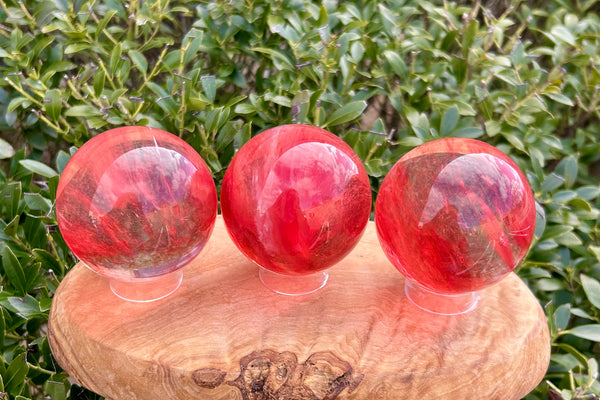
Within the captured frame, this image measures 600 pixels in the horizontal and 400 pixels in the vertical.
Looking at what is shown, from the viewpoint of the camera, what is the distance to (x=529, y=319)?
105 centimetres

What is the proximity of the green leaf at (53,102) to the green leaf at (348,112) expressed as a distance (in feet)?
2.07

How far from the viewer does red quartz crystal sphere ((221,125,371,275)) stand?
916 mm

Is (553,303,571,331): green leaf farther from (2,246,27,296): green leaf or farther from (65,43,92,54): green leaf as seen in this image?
(65,43,92,54): green leaf

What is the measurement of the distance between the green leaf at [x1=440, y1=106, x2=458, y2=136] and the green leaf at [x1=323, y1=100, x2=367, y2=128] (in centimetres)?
21

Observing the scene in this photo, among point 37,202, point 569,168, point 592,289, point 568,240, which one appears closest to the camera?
point 37,202

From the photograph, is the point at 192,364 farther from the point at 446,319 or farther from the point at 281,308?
the point at 446,319

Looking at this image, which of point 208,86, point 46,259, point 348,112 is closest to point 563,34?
point 348,112

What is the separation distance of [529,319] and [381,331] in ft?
0.91

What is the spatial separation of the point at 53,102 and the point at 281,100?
1.72 ft

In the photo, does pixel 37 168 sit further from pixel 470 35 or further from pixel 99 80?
pixel 470 35

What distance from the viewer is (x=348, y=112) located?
1.38 m

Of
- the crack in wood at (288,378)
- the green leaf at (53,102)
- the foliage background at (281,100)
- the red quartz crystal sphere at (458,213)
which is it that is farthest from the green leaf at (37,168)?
the red quartz crystal sphere at (458,213)

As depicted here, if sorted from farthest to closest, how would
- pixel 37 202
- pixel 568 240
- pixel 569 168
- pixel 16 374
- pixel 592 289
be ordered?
pixel 569 168 < pixel 568 240 < pixel 592 289 < pixel 37 202 < pixel 16 374

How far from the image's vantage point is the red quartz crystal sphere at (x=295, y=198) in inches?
36.0
